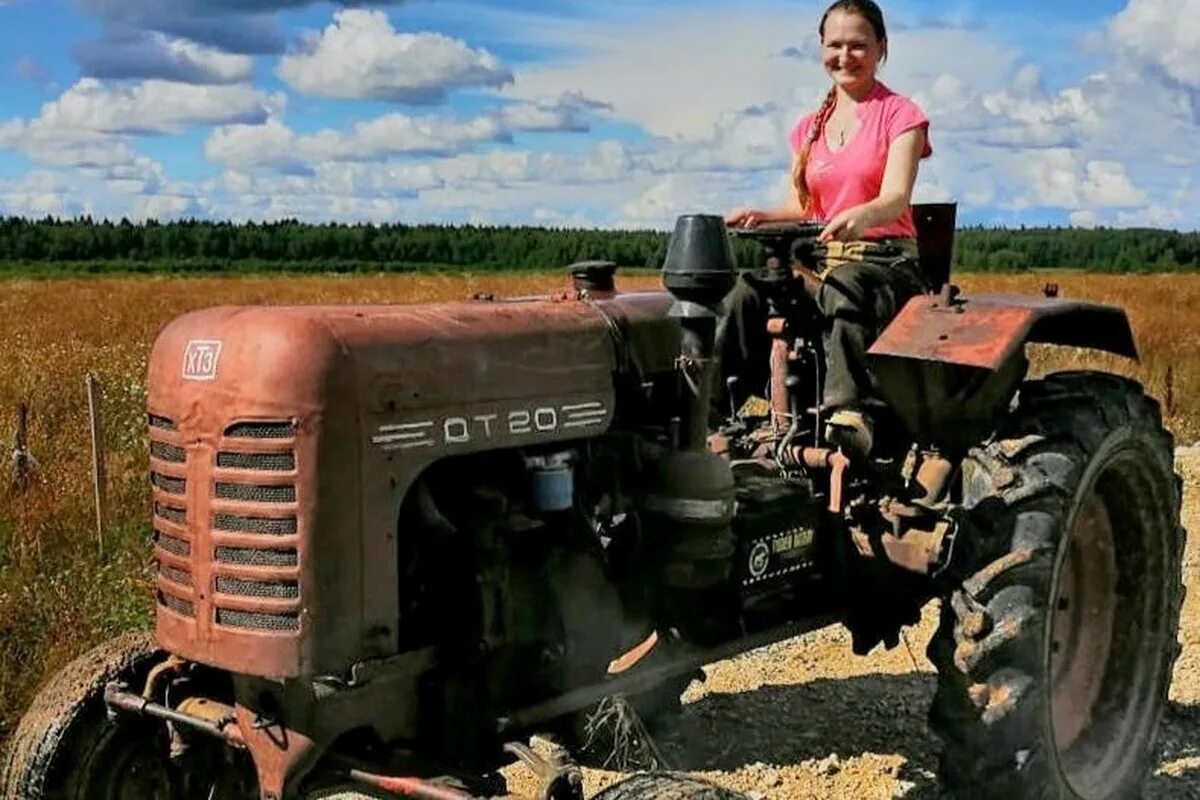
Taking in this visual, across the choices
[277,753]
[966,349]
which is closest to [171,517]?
[277,753]

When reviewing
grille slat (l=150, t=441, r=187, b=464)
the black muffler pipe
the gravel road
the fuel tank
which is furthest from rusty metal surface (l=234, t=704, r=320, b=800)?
the gravel road

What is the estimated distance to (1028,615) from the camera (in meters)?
4.07

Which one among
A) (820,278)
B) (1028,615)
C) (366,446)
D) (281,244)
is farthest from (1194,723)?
(281,244)

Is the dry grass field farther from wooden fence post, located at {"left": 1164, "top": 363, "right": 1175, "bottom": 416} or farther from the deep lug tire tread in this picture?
the deep lug tire tread

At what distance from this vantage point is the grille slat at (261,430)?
9.85 feet

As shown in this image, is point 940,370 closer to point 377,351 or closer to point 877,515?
point 877,515

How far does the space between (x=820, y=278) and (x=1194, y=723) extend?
2.26m

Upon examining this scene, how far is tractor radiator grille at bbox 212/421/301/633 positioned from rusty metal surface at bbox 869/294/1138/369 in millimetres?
1897

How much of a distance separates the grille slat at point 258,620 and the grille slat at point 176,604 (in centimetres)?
11

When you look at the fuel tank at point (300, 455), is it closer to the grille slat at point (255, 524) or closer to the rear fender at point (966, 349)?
the grille slat at point (255, 524)

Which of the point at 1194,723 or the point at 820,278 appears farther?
the point at 1194,723

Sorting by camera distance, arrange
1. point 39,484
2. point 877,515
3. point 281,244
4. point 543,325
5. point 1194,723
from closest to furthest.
→ point 543,325 < point 877,515 < point 1194,723 < point 39,484 < point 281,244

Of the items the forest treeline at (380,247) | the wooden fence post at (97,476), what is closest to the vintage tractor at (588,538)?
the wooden fence post at (97,476)

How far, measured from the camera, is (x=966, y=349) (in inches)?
165
